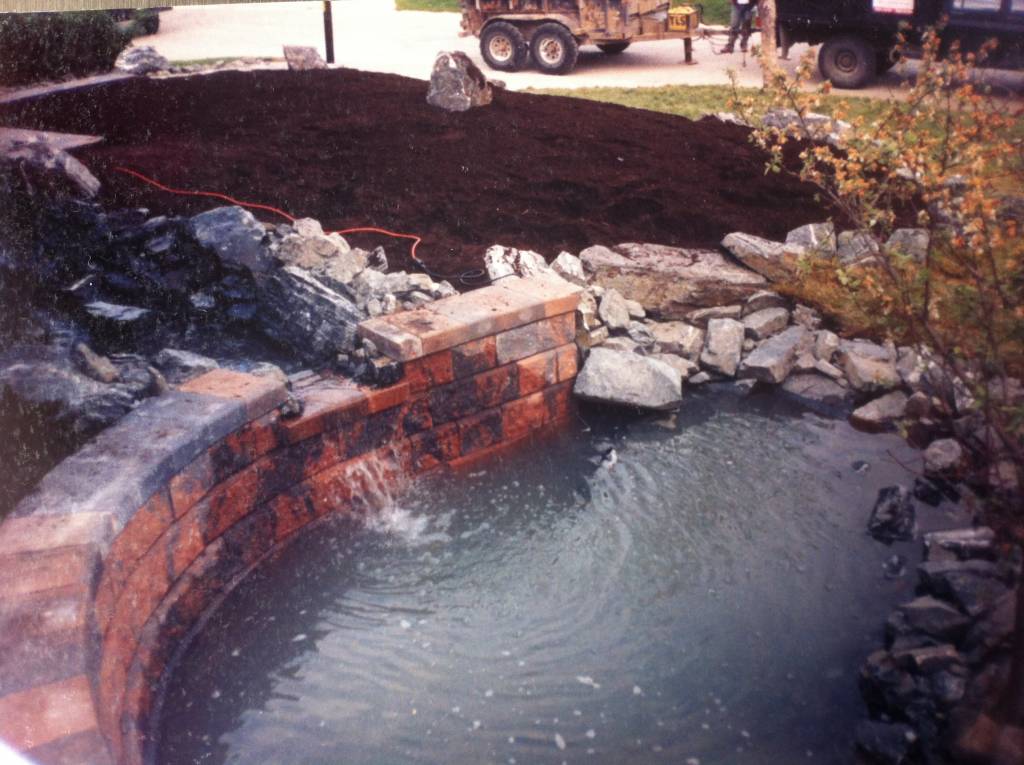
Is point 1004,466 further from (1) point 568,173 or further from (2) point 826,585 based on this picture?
(1) point 568,173

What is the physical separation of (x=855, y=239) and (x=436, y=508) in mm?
3070

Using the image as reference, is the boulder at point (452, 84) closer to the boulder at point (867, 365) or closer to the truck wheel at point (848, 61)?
the boulder at point (867, 365)

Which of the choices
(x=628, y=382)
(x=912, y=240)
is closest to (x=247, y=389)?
(x=628, y=382)

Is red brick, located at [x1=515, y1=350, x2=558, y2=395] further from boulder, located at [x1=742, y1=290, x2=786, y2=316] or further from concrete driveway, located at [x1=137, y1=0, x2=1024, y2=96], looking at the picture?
concrete driveway, located at [x1=137, y1=0, x2=1024, y2=96]

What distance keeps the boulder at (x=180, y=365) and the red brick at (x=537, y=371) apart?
4.78 feet

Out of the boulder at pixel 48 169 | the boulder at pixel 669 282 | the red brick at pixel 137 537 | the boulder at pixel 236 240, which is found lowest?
the red brick at pixel 137 537

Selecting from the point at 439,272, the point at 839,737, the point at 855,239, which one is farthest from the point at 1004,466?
the point at 439,272

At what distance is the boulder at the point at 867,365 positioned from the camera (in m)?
4.75

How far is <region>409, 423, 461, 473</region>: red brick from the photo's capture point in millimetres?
4232

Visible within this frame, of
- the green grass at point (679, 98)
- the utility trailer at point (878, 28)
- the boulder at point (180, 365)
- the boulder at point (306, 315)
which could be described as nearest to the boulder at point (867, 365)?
the boulder at point (306, 315)

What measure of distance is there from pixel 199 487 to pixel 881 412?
3.33 metres

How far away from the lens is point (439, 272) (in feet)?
16.9

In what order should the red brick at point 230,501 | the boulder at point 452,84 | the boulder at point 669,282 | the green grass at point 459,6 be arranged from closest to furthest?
the red brick at point 230,501
the boulder at point 669,282
the boulder at point 452,84
the green grass at point 459,6

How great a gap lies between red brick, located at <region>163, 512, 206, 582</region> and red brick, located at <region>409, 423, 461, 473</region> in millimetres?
1103
